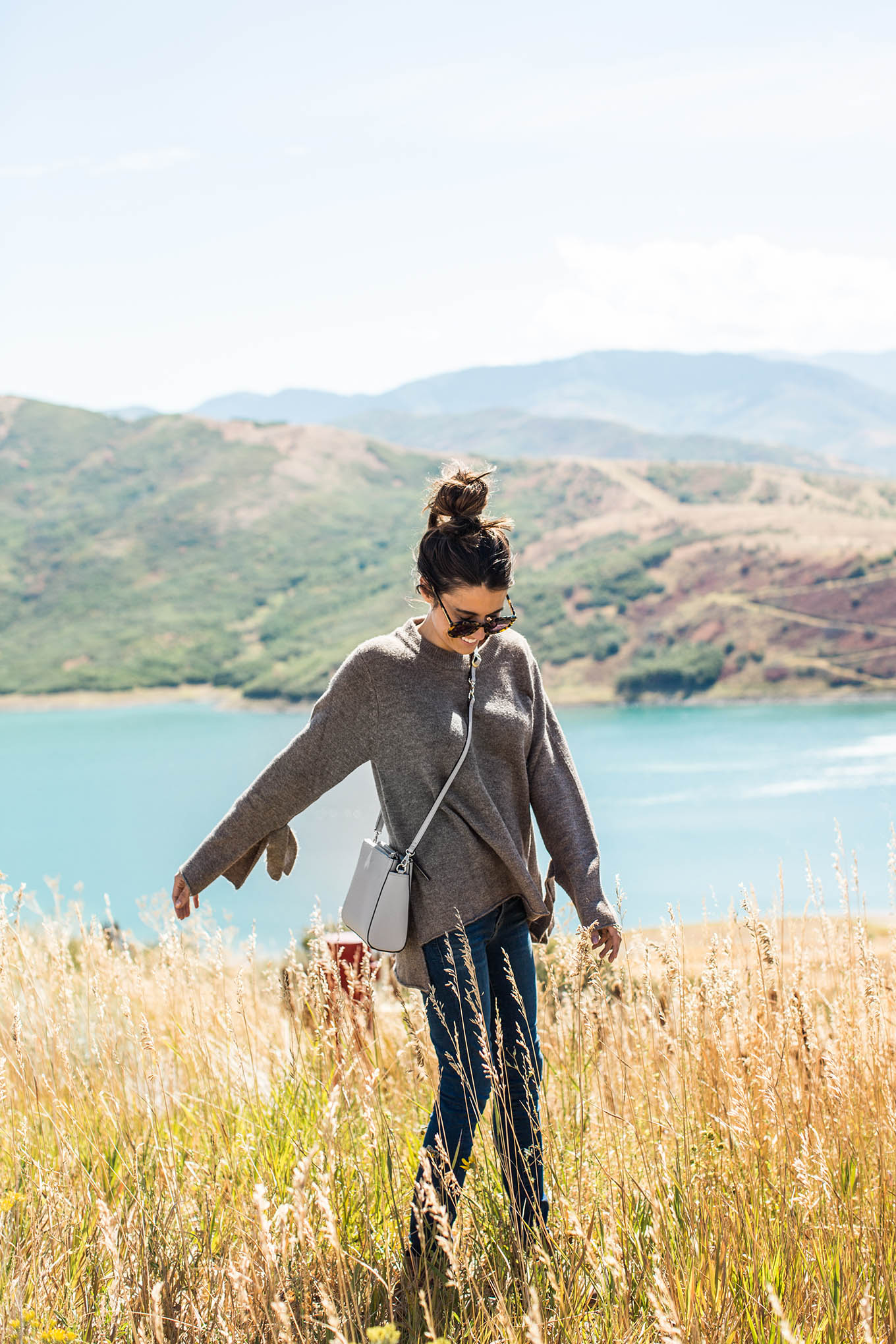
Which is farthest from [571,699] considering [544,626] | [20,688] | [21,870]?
[20,688]

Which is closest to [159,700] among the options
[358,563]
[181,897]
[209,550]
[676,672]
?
[358,563]

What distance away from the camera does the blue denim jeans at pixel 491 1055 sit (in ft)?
5.59

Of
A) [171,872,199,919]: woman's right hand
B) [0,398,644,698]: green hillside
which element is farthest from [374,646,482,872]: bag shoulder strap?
[0,398,644,698]: green hillside

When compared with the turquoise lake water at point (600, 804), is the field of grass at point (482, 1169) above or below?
above

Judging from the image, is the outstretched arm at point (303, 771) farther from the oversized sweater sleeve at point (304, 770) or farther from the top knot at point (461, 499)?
the top knot at point (461, 499)

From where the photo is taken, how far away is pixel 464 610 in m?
1.85

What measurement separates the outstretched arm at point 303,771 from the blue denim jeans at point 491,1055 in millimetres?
362

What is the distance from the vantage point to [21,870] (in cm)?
2697

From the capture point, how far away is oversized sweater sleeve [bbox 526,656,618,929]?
1.98 meters

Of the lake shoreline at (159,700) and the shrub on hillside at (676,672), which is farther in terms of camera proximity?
the lake shoreline at (159,700)

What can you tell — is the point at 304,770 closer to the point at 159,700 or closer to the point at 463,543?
the point at 463,543

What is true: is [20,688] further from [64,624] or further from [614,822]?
[614,822]

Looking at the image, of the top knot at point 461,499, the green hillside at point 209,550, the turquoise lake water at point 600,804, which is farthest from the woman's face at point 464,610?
the green hillside at point 209,550

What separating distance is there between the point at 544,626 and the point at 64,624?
139 feet
